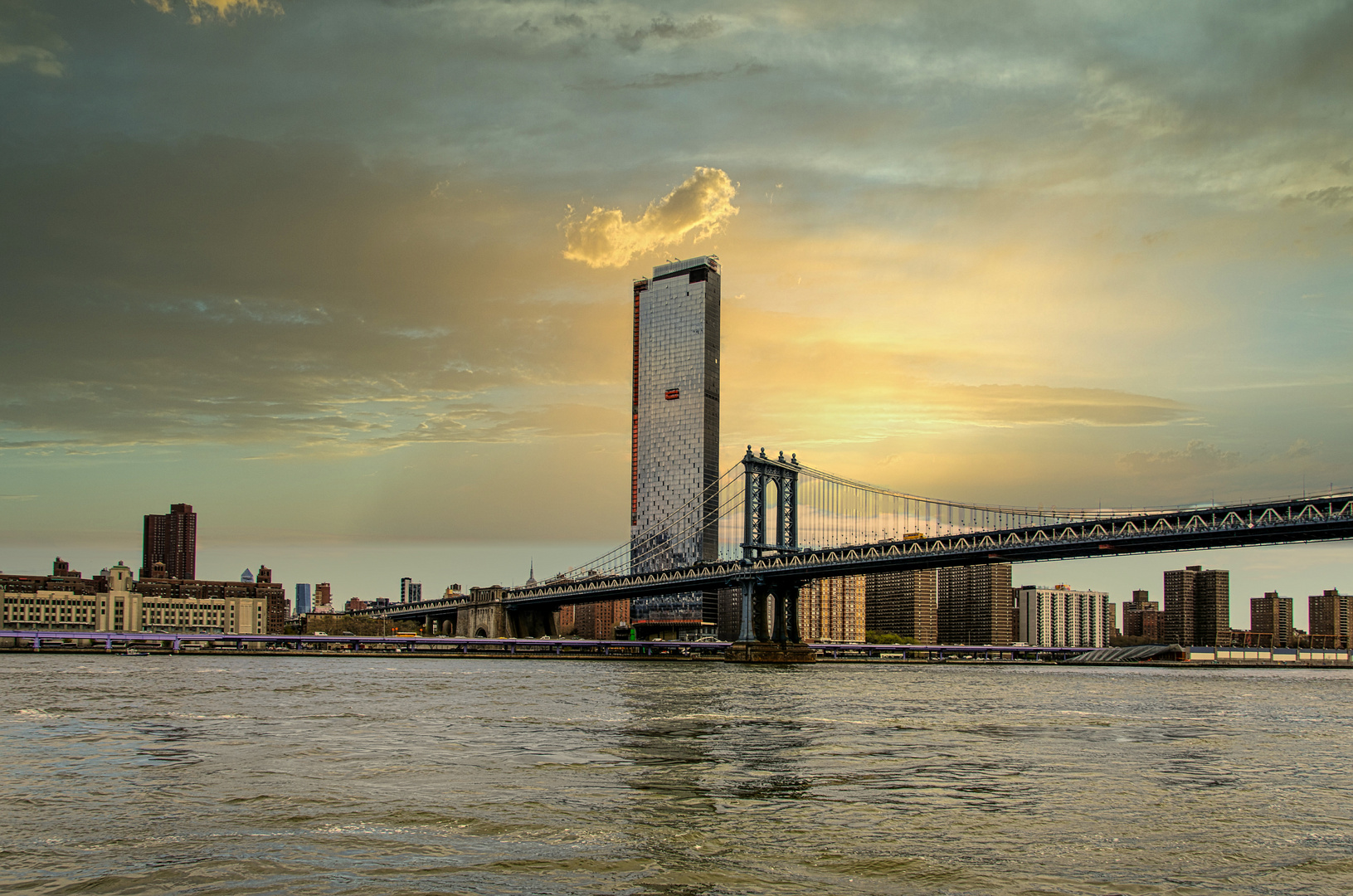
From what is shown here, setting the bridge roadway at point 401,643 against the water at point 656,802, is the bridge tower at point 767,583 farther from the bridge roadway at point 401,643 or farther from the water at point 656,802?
the water at point 656,802

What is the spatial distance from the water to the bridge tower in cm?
7870

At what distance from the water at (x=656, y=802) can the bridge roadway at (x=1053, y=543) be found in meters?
51.7

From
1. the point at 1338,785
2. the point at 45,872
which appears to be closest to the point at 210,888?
the point at 45,872

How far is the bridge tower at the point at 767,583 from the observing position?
125062 mm

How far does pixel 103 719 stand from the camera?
3950cm

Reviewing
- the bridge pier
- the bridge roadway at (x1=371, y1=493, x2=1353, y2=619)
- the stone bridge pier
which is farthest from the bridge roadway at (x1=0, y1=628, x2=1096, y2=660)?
the bridge pier

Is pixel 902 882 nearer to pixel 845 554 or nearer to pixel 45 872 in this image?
pixel 45 872

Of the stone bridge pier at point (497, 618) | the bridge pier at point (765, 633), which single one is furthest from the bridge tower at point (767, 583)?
the stone bridge pier at point (497, 618)

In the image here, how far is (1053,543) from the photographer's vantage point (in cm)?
10462

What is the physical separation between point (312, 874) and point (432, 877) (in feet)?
5.52

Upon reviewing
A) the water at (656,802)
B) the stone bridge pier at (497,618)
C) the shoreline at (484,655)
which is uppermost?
the water at (656,802)

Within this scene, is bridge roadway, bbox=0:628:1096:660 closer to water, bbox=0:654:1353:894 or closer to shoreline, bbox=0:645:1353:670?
shoreline, bbox=0:645:1353:670

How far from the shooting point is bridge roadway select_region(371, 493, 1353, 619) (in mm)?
A: 92875

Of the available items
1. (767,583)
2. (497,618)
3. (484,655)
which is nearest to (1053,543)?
(767,583)
